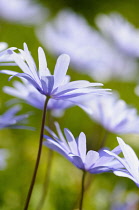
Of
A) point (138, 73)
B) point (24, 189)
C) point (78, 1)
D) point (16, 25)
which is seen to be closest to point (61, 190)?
point (24, 189)

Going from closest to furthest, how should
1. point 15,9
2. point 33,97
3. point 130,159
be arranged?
point 130,159, point 33,97, point 15,9

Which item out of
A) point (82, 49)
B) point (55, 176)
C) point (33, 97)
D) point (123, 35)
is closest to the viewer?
point (33, 97)

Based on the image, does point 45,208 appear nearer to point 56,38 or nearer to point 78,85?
point 78,85

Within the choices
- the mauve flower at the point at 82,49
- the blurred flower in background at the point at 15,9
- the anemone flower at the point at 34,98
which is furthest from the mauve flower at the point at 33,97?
the blurred flower in background at the point at 15,9

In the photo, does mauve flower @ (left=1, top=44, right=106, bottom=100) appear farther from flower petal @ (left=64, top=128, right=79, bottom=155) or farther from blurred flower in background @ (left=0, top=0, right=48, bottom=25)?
blurred flower in background @ (left=0, top=0, right=48, bottom=25)

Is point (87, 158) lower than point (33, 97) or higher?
lower

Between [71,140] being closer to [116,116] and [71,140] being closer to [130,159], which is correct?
[130,159]

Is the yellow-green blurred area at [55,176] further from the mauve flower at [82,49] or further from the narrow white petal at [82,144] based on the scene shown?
the narrow white petal at [82,144]

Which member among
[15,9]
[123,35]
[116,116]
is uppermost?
[15,9]

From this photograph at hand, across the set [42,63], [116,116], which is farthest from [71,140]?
[116,116]

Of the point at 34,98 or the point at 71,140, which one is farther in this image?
the point at 34,98
